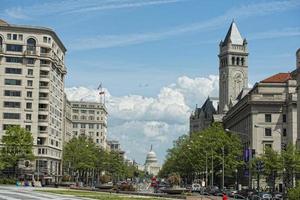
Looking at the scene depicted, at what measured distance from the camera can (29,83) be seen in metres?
147

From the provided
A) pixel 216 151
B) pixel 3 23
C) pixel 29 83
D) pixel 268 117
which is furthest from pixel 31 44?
pixel 268 117

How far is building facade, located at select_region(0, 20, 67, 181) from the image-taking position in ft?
477

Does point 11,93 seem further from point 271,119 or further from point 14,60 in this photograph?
point 271,119

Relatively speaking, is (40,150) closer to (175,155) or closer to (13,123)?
(13,123)

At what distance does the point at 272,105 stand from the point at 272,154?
1252 inches

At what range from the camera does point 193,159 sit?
143000 mm

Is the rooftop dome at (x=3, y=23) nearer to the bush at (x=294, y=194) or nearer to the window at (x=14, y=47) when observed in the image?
the window at (x=14, y=47)

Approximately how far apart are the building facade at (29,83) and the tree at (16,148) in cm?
2147

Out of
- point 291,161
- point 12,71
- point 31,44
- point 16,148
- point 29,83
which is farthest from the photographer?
point 31,44

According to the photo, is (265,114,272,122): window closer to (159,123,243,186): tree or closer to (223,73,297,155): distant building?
(223,73,297,155): distant building

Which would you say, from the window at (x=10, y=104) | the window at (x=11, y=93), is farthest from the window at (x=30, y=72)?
the window at (x=10, y=104)

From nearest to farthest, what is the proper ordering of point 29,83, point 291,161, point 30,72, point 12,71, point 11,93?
point 291,161, point 11,93, point 12,71, point 29,83, point 30,72

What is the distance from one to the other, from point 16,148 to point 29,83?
2707 cm

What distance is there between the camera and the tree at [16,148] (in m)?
123
